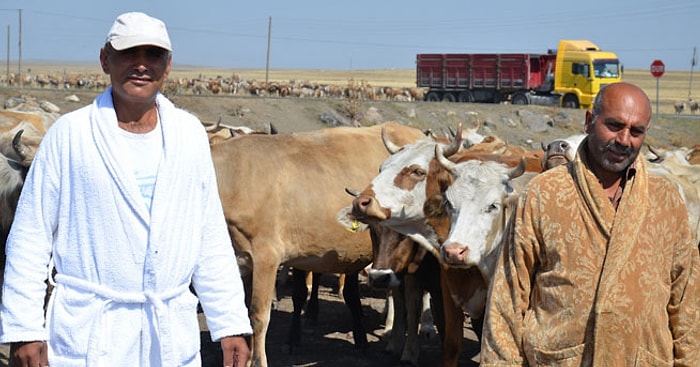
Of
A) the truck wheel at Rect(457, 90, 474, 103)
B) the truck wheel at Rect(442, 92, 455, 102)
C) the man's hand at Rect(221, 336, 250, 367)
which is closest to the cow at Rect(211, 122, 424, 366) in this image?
the man's hand at Rect(221, 336, 250, 367)

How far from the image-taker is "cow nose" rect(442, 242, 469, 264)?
575cm

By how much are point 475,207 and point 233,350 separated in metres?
2.82

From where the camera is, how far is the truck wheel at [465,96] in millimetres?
49156

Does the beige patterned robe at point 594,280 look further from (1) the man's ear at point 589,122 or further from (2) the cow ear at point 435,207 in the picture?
(2) the cow ear at point 435,207

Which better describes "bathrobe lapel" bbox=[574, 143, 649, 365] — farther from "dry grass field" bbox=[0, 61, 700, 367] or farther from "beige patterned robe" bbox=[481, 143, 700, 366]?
"dry grass field" bbox=[0, 61, 700, 367]

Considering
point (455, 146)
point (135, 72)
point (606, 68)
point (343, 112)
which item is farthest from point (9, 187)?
point (606, 68)

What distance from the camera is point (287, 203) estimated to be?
28.2 feet

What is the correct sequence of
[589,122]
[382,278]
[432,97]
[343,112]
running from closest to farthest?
[589,122] < [382,278] < [343,112] < [432,97]

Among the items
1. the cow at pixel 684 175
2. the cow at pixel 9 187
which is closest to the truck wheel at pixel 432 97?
the cow at pixel 684 175

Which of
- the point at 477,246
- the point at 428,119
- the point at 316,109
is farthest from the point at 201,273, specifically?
the point at 428,119

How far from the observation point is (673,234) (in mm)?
3756

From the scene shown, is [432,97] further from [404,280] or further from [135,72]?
[135,72]

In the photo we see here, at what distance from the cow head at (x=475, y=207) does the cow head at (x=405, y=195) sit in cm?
62

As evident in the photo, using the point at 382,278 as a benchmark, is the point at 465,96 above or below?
above
